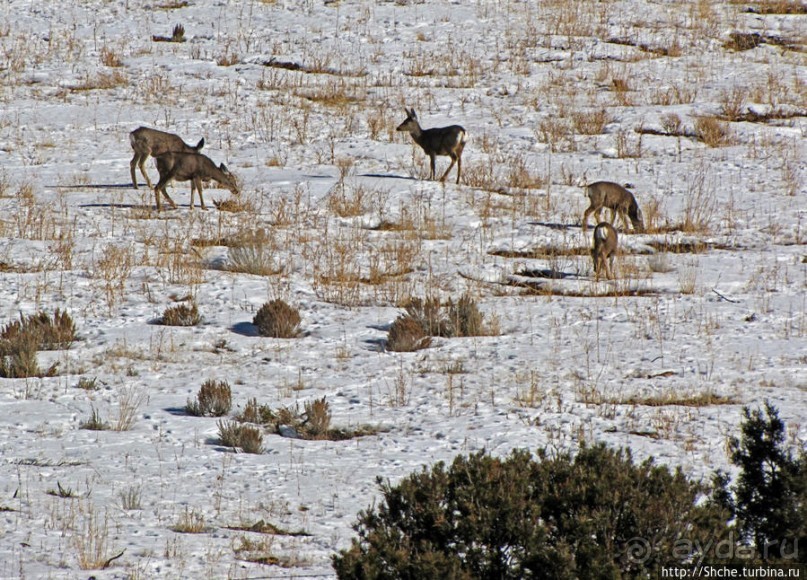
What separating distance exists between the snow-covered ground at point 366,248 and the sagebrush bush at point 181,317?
16 centimetres

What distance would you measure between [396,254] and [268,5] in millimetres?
16545

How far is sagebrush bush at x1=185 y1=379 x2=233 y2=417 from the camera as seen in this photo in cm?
874

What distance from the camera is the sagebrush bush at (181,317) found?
1128 cm

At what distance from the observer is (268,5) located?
93.4ft

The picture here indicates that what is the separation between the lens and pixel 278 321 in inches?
430

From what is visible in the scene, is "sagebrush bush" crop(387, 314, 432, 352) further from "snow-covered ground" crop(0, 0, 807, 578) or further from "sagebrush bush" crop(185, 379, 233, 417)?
"sagebrush bush" crop(185, 379, 233, 417)

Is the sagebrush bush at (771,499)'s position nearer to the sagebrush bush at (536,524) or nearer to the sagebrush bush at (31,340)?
the sagebrush bush at (536,524)

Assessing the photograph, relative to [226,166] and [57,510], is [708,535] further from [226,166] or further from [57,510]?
[226,166]

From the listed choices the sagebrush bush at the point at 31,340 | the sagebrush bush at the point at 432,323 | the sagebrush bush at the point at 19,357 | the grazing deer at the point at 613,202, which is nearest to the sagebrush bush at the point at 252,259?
the sagebrush bush at the point at 432,323

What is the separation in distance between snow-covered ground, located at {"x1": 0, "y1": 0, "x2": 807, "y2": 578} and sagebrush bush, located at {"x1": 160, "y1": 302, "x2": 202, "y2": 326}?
0.16 m

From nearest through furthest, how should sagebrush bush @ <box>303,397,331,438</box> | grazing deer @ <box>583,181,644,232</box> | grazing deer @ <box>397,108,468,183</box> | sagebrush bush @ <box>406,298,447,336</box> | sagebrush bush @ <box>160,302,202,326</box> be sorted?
sagebrush bush @ <box>303,397,331,438</box>, sagebrush bush @ <box>406,298,447,336</box>, sagebrush bush @ <box>160,302,202,326</box>, grazing deer @ <box>583,181,644,232</box>, grazing deer @ <box>397,108,468,183</box>

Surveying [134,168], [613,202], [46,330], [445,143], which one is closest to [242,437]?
[46,330]

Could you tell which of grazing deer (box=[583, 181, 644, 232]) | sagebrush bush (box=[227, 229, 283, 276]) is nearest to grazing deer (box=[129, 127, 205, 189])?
sagebrush bush (box=[227, 229, 283, 276])

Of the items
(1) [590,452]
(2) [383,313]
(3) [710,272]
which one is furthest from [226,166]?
(1) [590,452]
